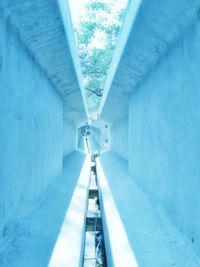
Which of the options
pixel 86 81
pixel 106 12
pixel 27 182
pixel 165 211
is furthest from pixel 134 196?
pixel 86 81

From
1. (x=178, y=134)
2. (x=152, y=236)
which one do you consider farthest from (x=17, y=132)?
(x=152, y=236)

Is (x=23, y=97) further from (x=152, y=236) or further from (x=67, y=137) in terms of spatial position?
(x=67, y=137)

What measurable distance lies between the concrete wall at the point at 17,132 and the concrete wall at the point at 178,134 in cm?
146

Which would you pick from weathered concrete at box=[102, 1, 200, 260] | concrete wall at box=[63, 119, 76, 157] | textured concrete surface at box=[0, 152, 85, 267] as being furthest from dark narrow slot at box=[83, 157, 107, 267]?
concrete wall at box=[63, 119, 76, 157]

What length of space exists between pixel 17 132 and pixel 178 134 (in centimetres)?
147

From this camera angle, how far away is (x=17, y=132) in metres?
2.67

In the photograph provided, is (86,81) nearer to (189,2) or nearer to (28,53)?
(28,53)

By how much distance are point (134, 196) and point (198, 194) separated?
247cm

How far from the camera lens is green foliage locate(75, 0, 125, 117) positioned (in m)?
12.5

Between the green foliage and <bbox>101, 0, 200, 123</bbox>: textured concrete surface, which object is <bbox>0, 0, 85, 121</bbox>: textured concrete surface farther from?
the green foliage

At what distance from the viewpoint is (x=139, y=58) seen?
4234mm

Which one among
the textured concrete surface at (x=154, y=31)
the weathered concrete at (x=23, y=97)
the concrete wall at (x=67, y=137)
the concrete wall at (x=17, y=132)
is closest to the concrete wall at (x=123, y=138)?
the concrete wall at (x=67, y=137)

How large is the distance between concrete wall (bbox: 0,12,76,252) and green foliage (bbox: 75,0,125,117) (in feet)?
31.5

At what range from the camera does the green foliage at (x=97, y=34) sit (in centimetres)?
1245
